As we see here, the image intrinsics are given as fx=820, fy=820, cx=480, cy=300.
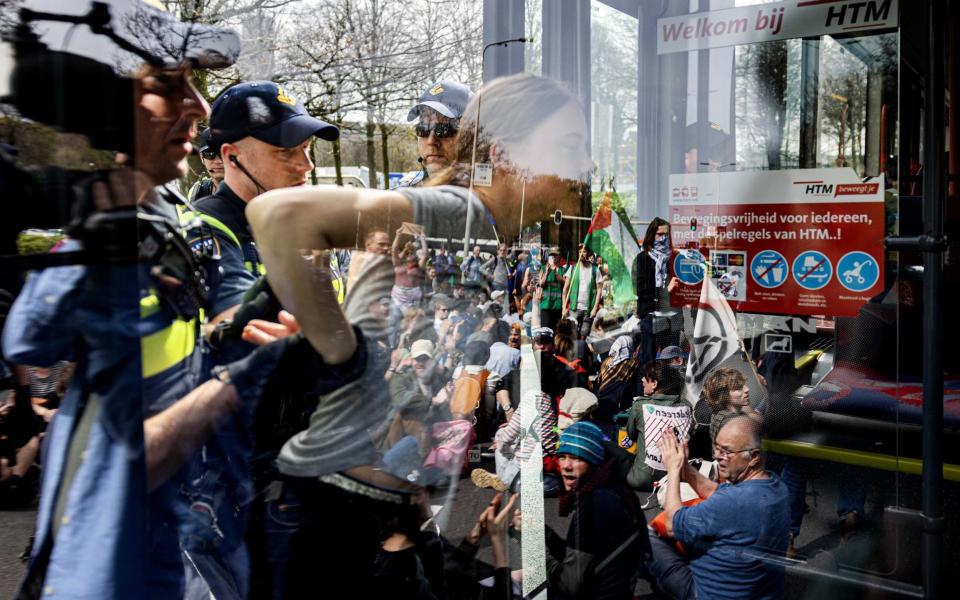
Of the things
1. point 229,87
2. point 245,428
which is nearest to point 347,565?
point 245,428

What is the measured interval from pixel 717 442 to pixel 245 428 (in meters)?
1.25

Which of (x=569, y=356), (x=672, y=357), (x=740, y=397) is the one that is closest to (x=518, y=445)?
(x=569, y=356)

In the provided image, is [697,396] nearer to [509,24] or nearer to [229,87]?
[509,24]

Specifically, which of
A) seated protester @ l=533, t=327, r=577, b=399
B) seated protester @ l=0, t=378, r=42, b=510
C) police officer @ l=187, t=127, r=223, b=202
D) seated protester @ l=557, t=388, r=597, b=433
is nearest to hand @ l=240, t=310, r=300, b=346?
police officer @ l=187, t=127, r=223, b=202

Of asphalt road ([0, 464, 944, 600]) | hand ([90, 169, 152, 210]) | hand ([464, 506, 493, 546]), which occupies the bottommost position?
asphalt road ([0, 464, 944, 600])

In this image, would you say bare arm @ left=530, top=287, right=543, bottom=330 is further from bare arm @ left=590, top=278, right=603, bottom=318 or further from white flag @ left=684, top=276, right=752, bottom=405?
white flag @ left=684, top=276, right=752, bottom=405

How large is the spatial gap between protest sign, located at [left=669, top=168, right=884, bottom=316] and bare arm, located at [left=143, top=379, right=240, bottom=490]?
4.04ft

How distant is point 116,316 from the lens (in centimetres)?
141

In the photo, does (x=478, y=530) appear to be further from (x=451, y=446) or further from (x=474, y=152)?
(x=474, y=152)

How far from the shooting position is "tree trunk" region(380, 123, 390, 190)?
1572 millimetres

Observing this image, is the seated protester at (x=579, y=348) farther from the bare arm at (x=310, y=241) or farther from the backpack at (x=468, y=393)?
the bare arm at (x=310, y=241)

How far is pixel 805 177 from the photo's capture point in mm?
2047

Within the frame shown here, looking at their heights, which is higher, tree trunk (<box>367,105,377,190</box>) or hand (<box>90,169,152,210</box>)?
tree trunk (<box>367,105,377,190</box>)

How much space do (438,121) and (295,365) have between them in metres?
0.60
